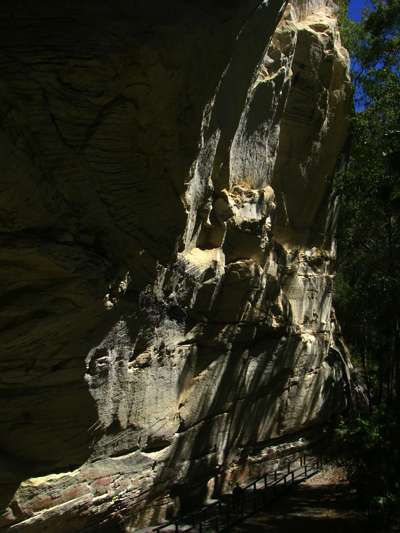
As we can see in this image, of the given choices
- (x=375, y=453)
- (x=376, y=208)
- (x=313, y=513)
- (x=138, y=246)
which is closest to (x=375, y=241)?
(x=376, y=208)

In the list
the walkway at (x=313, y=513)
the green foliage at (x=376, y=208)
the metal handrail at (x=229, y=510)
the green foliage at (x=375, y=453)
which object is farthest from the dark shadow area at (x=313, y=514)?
the green foliage at (x=376, y=208)

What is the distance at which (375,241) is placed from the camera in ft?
43.1

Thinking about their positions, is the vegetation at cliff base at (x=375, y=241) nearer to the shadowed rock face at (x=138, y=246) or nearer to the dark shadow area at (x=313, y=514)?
the dark shadow area at (x=313, y=514)

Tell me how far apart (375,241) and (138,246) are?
714 centimetres

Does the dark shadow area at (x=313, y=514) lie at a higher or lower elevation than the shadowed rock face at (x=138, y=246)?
lower

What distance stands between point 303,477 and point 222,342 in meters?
4.78

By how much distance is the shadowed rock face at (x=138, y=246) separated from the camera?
20.5ft

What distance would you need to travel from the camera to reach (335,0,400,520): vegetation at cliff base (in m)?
9.79

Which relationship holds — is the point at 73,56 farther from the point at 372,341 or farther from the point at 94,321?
the point at 372,341

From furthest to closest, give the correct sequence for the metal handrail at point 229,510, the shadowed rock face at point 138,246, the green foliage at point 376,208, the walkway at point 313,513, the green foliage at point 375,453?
the green foliage at point 376,208
the walkway at point 313,513
the metal handrail at point 229,510
the green foliage at point 375,453
the shadowed rock face at point 138,246

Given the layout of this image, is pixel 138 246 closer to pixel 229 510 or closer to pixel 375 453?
pixel 375 453

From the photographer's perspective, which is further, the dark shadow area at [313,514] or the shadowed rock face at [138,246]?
the dark shadow area at [313,514]

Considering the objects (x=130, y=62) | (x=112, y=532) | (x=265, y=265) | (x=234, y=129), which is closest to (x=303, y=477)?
(x=265, y=265)

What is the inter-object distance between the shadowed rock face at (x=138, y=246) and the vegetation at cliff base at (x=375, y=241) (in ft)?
5.21
